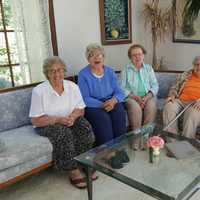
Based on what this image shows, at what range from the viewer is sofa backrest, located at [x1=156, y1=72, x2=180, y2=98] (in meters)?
3.25

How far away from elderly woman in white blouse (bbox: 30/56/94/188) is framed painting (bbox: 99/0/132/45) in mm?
1253

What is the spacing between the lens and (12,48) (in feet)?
9.18

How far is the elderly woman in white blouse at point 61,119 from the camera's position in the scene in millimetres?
2248

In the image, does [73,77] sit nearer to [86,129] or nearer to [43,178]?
[86,129]

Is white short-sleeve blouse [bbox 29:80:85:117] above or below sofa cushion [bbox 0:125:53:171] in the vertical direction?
above

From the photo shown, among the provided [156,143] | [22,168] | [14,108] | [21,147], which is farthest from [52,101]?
[156,143]

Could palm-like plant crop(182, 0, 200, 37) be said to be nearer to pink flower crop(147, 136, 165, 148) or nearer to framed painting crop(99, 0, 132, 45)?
framed painting crop(99, 0, 132, 45)

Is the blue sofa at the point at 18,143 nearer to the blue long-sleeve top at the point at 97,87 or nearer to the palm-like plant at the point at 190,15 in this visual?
the blue long-sleeve top at the point at 97,87

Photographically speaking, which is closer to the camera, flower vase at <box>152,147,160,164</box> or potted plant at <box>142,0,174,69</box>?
flower vase at <box>152,147,160,164</box>

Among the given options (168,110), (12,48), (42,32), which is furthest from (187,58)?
(12,48)

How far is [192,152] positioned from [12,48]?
1.95 meters

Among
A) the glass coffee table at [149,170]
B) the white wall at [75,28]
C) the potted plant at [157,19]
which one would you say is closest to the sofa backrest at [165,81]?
the potted plant at [157,19]

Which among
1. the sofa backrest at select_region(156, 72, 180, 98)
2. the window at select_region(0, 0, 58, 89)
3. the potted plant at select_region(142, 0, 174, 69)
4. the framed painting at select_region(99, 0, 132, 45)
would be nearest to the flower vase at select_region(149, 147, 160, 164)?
the sofa backrest at select_region(156, 72, 180, 98)

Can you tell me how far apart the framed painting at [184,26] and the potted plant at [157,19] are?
0.08m
